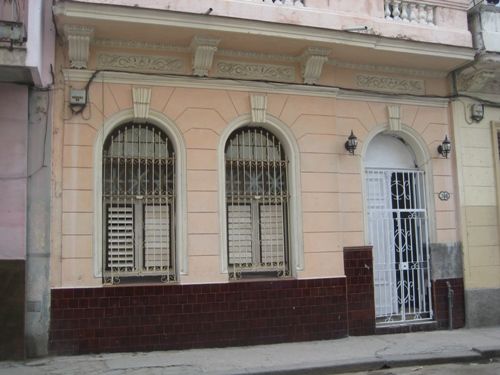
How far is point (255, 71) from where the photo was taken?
8.46 metres

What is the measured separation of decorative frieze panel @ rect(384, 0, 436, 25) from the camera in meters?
9.12

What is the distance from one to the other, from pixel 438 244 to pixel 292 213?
8.73 feet

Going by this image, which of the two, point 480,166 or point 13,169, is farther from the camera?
point 480,166

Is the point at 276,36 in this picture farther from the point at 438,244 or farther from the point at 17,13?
the point at 438,244

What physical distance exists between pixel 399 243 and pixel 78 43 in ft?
18.8

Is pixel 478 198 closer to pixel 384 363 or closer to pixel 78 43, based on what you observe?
pixel 384 363

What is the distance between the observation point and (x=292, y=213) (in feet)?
27.7

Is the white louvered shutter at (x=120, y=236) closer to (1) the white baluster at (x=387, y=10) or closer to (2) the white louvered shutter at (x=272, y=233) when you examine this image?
(2) the white louvered shutter at (x=272, y=233)

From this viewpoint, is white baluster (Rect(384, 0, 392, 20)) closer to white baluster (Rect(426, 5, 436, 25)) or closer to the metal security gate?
white baluster (Rect(426, 5, 436, 25))

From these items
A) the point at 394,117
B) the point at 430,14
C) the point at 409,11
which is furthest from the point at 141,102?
the point at 430,14

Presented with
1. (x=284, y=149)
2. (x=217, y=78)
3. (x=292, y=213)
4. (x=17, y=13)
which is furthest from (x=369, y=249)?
(x=17, y=13)

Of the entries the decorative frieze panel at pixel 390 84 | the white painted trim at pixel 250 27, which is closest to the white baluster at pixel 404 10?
the white painted trim at pixel 250 27

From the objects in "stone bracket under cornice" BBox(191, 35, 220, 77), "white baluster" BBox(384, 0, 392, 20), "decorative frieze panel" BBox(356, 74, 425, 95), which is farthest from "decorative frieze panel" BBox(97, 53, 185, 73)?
"white baluster" BBox(384, 0, 392, 20)

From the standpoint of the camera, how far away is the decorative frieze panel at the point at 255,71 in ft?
27.3
